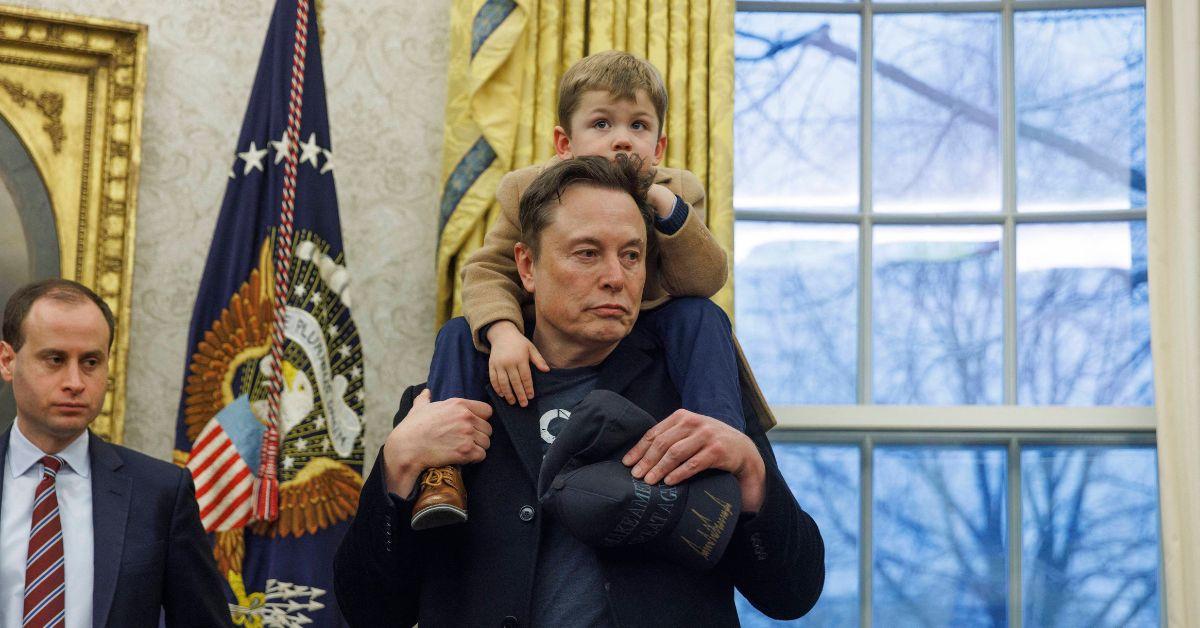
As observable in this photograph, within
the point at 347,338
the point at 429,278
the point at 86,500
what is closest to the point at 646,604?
the point at 86,500

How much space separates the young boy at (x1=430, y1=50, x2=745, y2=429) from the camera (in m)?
2.16

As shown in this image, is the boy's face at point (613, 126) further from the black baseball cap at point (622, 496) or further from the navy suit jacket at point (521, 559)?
the black baseball cap at point (622, 496)

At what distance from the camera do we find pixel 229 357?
12.1ft

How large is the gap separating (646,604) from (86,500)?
3.92 ft

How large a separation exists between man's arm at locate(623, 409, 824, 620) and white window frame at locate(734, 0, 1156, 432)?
6.70 ft

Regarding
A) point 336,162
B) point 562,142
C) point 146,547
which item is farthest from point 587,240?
point 336,162

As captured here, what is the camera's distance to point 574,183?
2.21 meters

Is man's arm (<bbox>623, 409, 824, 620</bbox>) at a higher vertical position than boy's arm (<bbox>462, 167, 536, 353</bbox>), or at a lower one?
lower

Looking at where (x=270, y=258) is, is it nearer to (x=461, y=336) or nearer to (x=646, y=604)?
(x=461, y=336)

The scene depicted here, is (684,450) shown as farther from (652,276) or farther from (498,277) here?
(498,277)

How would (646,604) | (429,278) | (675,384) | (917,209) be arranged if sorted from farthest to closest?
(917,209) < (429,278) < (675,384) < (646,604)

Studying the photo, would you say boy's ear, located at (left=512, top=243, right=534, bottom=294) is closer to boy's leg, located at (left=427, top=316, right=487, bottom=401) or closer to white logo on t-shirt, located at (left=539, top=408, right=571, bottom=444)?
boy's leg, located at (left=427, top=316, right=487, bottom=401)

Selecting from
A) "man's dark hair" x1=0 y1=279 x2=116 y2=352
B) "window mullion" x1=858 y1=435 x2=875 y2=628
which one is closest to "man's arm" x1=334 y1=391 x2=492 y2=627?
"man's dark hair" x1=0 y1=279 x2=116 y2=352

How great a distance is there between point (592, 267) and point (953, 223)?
2468 mm
